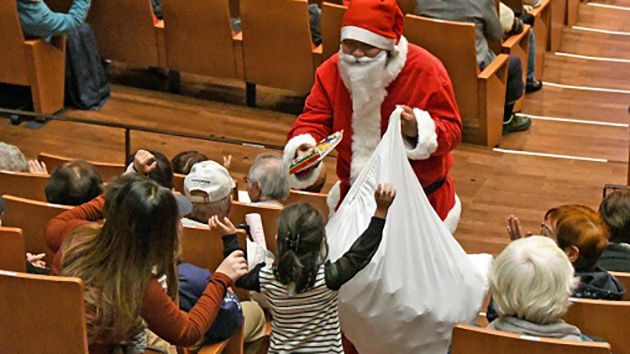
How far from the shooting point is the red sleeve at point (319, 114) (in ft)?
7.27

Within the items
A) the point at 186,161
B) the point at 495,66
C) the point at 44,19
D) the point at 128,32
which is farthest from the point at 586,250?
the point at 128,32

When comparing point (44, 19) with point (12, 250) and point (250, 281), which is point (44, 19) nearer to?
point (12, 250)

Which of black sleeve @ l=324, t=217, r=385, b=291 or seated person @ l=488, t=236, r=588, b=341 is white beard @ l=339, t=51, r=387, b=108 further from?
seated person @ l=488, t=236, r=588, b=341

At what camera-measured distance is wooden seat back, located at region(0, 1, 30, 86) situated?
12.2 feet

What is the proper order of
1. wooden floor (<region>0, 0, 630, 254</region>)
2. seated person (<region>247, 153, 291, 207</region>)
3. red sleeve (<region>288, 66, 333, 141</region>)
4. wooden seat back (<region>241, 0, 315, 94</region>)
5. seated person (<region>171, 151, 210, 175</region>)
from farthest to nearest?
wooden seat back (<region>241, 0, 315, 94</region>)
wooden floor (<region>0, 0, 630, 254</region>)
seated person (<region>171, 151, 210, 175</region>)
seated person (<region>247, 153, 291, 207</region>)
red sleeve (<region>288, 66, 333, 141</region>)

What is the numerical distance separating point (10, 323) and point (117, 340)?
20cm

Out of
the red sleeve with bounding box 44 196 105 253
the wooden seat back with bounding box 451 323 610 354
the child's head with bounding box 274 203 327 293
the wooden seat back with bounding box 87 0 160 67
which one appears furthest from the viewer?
the wooden seat back with bounding box 87 0 160 67

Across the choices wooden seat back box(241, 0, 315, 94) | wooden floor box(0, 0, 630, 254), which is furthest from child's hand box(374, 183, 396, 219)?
wooden seat back box(241, 0, 315, 94)

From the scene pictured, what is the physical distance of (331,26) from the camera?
12.3ft

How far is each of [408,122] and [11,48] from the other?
224 centimetres

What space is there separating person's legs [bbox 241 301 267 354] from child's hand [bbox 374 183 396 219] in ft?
1.52

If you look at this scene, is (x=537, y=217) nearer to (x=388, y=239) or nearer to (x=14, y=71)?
(x=388, y=239)

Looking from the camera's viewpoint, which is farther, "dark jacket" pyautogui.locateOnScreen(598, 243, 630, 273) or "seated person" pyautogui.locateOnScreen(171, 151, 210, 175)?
"seated person" pyautogui.locateOnScreen(171, 151, 210, 175)

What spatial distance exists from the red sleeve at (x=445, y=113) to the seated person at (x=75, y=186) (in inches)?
30.5
